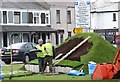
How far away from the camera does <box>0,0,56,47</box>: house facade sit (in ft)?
182

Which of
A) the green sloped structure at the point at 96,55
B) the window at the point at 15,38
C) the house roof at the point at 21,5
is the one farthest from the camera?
the house roof at the point at 21,5

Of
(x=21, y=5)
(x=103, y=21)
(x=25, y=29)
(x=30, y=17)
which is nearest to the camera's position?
(x=25, y=29)

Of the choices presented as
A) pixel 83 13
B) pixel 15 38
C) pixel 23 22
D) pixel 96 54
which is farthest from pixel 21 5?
pixel 83 13

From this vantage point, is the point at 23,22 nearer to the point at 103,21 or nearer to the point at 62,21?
the point at 62,21

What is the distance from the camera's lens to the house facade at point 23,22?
55469 millimetres

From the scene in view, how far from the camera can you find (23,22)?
192 ft

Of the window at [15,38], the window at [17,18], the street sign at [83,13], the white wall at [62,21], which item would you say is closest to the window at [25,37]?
the window at [15,38]

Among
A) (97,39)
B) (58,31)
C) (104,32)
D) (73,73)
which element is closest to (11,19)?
(58,31)

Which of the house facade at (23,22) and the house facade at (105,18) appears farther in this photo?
the house facade at (105,18)

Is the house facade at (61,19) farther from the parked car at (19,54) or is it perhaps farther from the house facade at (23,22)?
the parked car at (19,54)

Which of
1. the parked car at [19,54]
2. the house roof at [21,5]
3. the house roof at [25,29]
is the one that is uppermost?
the house roof at [21,5]

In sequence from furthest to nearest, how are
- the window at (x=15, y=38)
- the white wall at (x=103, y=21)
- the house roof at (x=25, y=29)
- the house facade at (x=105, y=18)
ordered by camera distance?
the white wall at (x=103, y=21) → the house facade at (x=105, y=18) → the window at (x=15, y=38) → the house roof at (x=25, y=29)

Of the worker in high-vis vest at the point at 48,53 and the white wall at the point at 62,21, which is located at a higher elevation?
the white wall at the point at 62,21

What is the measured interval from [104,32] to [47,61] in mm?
51847
